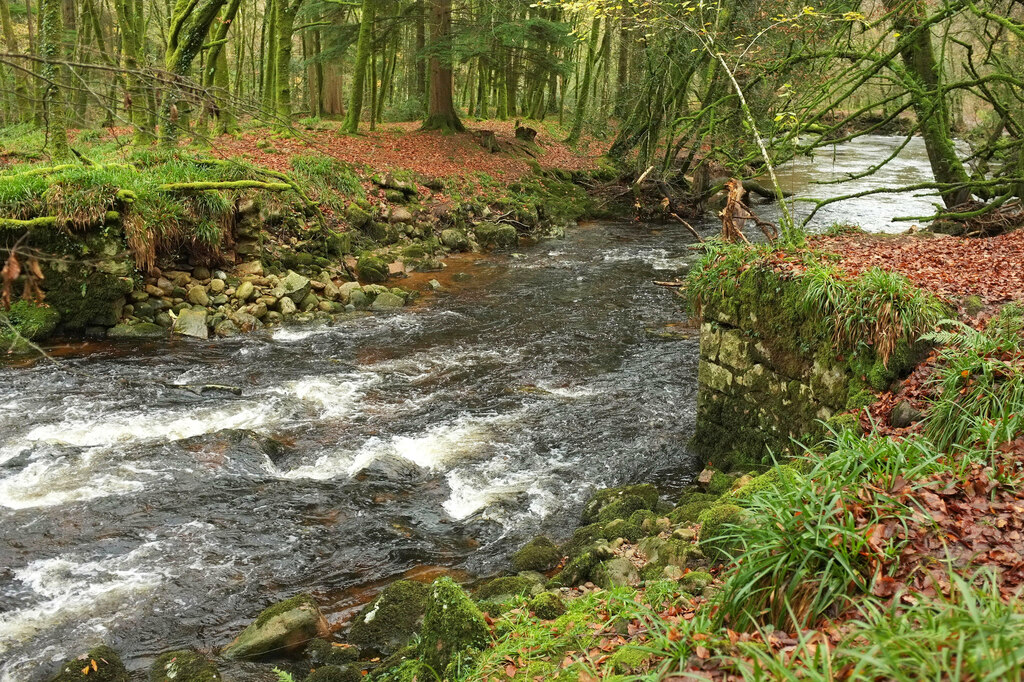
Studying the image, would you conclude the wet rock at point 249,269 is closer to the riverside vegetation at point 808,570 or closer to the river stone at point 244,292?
the river stone at point 244,292

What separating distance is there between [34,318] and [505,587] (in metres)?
8.36

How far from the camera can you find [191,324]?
10242mm

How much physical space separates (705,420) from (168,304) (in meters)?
8.31

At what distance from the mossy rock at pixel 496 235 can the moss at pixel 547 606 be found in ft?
42.3

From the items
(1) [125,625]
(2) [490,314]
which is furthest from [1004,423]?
(2) [490,314]

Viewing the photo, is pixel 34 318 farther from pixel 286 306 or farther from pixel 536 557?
pixel 536 557

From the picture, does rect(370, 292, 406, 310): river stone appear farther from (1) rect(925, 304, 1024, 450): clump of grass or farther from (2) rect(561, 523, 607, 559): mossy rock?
(1) rect(925, 304, 1024, 450): clump of grass

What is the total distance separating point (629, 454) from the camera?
23.4 feet

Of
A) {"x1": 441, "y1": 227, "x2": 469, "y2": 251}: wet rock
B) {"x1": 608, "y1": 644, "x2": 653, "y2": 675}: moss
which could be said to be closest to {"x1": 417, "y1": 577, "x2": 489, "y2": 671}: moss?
{"x1": 608, "y1": 644, "x2": 653, "y2": 675}: moss

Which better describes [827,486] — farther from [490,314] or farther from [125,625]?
[490,314]

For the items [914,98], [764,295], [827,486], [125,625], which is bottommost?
[125,625]

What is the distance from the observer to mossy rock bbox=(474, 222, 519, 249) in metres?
16.5

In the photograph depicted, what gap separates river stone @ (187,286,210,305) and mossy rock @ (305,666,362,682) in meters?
8.16

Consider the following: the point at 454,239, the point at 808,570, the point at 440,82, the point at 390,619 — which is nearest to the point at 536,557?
the point at 390,619
